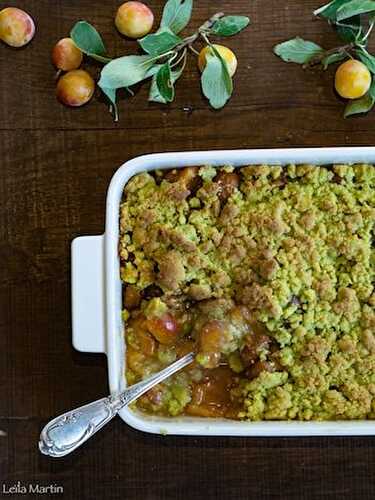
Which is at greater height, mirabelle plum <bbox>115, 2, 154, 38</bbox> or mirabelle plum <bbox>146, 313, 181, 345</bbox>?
mirabelle plum <bbox>115, 2, 154, 38</bbox>

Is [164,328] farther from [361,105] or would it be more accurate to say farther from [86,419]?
[361,105]

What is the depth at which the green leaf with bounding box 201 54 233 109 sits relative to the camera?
1364 millimetres

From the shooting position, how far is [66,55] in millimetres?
1427

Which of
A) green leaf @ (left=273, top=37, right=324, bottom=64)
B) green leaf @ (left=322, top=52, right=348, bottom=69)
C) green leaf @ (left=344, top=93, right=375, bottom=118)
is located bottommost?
green leaf @ (left=344, top=93, right=375, bottom=118)

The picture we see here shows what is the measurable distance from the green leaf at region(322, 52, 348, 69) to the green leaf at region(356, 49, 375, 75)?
28 millimetres

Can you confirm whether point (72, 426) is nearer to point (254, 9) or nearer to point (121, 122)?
point (121, 122)

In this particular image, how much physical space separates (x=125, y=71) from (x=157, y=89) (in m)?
0.07

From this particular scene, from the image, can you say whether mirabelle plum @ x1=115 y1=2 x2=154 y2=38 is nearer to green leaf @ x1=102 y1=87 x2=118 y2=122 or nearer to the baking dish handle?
green leaf @ x1=102 y1=87 x2=118 y2=122

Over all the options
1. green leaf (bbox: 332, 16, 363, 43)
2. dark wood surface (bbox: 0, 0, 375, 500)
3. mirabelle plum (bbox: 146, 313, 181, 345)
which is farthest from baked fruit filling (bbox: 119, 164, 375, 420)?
green leaf (bbox: 332, 16, 363, 43)

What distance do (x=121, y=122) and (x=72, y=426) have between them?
58cm

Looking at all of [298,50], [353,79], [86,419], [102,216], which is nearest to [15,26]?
[102,216]

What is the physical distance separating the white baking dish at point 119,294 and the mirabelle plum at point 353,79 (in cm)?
18

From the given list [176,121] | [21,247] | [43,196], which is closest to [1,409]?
[21,247]

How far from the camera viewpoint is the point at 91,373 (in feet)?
4.72
